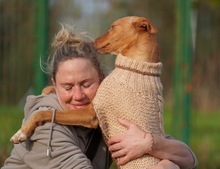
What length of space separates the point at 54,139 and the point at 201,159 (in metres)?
4.77

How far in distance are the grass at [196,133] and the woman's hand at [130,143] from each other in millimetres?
2451

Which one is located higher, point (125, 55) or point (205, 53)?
point (125, 55)

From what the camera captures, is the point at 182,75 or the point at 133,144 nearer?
the point at 133,144

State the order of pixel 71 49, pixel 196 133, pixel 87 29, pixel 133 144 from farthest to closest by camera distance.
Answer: pixel 196 133, pixel 87 29, pixel 71 49, pixel 133 144

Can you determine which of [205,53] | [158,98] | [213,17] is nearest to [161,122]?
[158,98]

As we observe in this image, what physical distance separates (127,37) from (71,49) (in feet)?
1.38

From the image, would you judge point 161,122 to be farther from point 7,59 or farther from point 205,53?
point 205,53

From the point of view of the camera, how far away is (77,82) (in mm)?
4500

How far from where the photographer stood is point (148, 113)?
4.49m

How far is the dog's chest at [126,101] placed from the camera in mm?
4465

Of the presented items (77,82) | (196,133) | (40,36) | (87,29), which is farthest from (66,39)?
(196,133)

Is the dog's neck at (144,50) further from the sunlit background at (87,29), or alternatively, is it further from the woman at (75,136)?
the sunlit background at (87,29)

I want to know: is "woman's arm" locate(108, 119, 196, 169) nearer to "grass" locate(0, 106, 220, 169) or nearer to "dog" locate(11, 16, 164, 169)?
"dog" locate(11, 16, 164, 169)

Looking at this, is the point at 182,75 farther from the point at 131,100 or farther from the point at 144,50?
the point at 131,100
